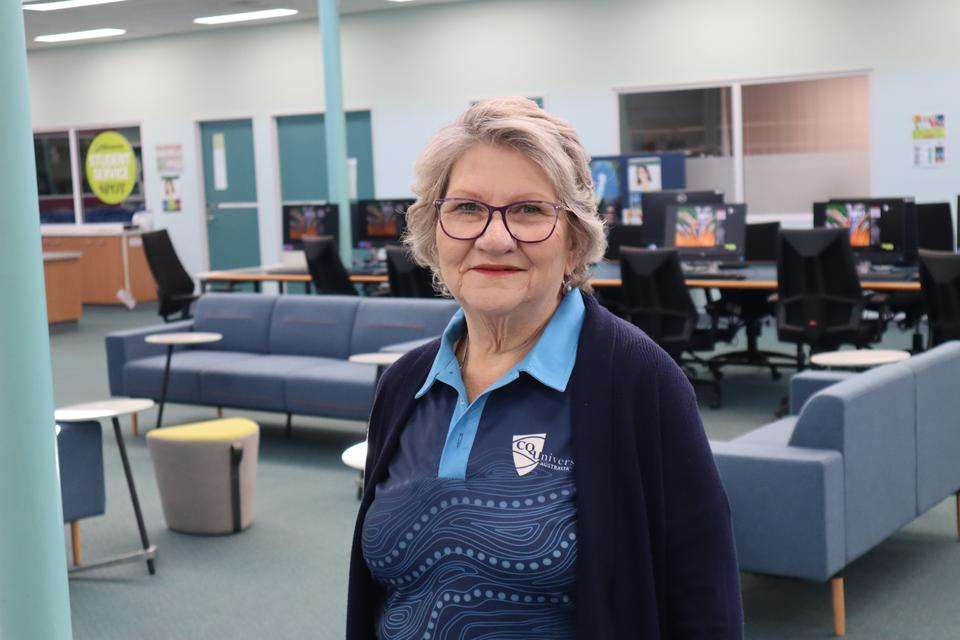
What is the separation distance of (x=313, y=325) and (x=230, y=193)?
7509 mm

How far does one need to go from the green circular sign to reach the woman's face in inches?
567

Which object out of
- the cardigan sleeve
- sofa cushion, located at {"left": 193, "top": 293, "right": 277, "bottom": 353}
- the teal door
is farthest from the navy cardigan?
the teal door

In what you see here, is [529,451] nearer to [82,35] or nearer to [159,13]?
[159,13]

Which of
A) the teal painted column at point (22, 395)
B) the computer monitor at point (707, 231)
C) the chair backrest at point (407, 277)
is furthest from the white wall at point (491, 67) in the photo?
the teal painted column at point (22, 395)

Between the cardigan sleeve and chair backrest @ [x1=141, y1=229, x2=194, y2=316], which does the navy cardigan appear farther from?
chair backrest @ [x1=141, y1=229, x2=194, y2=316]

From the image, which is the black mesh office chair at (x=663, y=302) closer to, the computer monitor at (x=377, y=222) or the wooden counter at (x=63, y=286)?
the computer monitor at (x=377, y=222)

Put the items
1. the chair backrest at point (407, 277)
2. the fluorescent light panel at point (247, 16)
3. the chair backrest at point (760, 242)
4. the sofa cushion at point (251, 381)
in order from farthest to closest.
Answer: the fluorescent light panel at point (247, 16), the chair backrest at point (760, 242), the chair backrest at point (407, 277), the sofa cushion at point (251, 381)

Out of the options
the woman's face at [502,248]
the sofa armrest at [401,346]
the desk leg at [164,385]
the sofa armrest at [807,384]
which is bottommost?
the desk leg at [164,385]

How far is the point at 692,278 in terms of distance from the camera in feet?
26.5

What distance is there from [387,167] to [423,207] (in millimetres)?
11832

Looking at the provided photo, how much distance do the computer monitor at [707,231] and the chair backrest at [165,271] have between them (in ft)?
13.1

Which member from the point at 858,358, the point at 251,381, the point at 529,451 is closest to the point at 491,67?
the point at 251,381

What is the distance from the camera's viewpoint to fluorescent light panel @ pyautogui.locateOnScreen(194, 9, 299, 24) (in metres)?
12.8

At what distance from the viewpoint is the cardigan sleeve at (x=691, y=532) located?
57.1 inches
